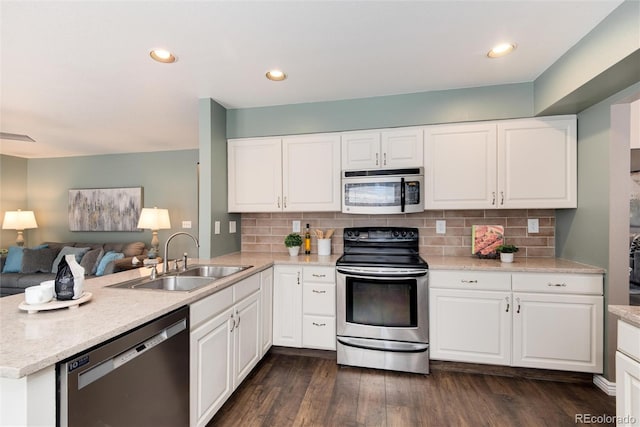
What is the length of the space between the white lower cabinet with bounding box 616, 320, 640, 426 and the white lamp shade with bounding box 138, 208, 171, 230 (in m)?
4.79

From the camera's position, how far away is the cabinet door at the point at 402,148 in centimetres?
262

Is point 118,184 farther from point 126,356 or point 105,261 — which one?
point 126,356

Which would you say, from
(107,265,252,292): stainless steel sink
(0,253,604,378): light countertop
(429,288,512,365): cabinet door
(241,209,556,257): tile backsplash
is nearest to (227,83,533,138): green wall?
(241,209,556,257): tile backsplash

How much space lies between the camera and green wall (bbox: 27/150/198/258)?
4828 millimetres

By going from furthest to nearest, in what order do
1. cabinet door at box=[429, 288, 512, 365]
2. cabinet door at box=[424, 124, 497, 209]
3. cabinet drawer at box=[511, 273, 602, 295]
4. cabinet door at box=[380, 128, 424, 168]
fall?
1. cabinet door at box=[380, 128, 424, 168]
2. cabinet door at box=[424, 124, 497, 209]
3. cabinet door at box=[429, 288, 512, 365]
4. cabinet drawer at box=[511, 273, 602, 295]

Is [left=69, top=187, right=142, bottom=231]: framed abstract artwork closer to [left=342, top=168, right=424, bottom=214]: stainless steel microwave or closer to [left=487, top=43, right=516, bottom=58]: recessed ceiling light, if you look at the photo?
[left=342, top=168, right=424, bottom=214]: stainless steel microwave

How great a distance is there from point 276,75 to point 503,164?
199 cm

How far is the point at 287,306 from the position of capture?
258 centimetres

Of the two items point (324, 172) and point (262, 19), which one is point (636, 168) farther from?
point (262, 19)

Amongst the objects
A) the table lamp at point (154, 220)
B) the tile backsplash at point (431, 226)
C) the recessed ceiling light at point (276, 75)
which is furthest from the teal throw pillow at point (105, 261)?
the recessed ceiling light at point (276, 75)

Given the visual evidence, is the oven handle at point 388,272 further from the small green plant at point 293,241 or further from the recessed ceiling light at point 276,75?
the recessed ceiling light at point 276,75

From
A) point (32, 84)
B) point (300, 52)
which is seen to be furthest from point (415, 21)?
point (32, 84)

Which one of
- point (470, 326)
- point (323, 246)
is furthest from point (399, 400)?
point (323, 246)

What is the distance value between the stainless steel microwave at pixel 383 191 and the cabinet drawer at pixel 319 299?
72 cm
